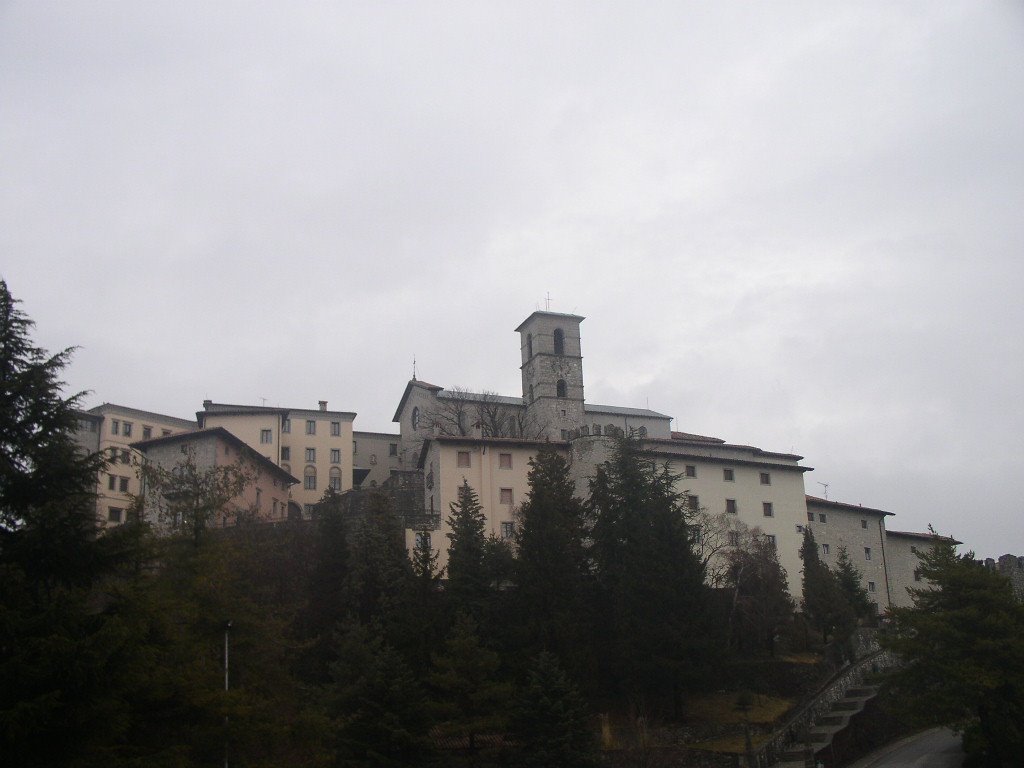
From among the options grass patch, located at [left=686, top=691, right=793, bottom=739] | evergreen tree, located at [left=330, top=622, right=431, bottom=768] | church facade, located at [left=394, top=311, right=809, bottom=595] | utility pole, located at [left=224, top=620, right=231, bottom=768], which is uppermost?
church facade, located at [left=394, top=311, right=809, bottom=595]

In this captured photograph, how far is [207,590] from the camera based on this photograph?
2466cm

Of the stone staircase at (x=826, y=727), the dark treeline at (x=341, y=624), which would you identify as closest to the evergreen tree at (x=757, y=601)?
the dark treeline at (x=341, y=624)

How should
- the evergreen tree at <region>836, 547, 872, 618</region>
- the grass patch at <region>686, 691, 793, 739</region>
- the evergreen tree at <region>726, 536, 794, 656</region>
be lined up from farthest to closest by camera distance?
the evergreen tree at <region>836, 547, 872, 618</region>
the evergreen tree at <region>726, 536, 794, 656</region>
the grass patch at <region>686, 691, 793, 739</region>

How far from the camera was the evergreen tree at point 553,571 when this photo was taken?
38.2 metres

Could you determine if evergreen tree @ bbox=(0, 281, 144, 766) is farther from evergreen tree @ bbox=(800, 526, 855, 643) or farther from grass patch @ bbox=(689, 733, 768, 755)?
evergreen tree @ bbox=(800, 526, 855, 643)

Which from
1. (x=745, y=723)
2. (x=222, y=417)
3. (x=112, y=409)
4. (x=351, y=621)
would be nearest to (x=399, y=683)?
(x=351, y=621)

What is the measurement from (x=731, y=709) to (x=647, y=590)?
6403mm

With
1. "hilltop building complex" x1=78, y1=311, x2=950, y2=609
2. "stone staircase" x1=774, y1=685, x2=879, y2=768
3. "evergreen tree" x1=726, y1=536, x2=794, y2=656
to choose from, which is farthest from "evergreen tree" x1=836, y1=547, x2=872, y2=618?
"stone staircase" x1=774, y1=685, x2=879, y2=768

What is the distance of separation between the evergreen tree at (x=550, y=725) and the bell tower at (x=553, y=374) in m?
37.3

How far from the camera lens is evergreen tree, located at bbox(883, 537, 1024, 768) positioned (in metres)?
32.6

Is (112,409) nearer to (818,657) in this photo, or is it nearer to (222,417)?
(222,417)

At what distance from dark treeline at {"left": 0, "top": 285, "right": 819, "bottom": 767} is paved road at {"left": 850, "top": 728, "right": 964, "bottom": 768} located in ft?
22.8

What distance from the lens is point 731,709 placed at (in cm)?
4150

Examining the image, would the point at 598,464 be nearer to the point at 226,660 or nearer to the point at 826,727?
the point at 826,727
